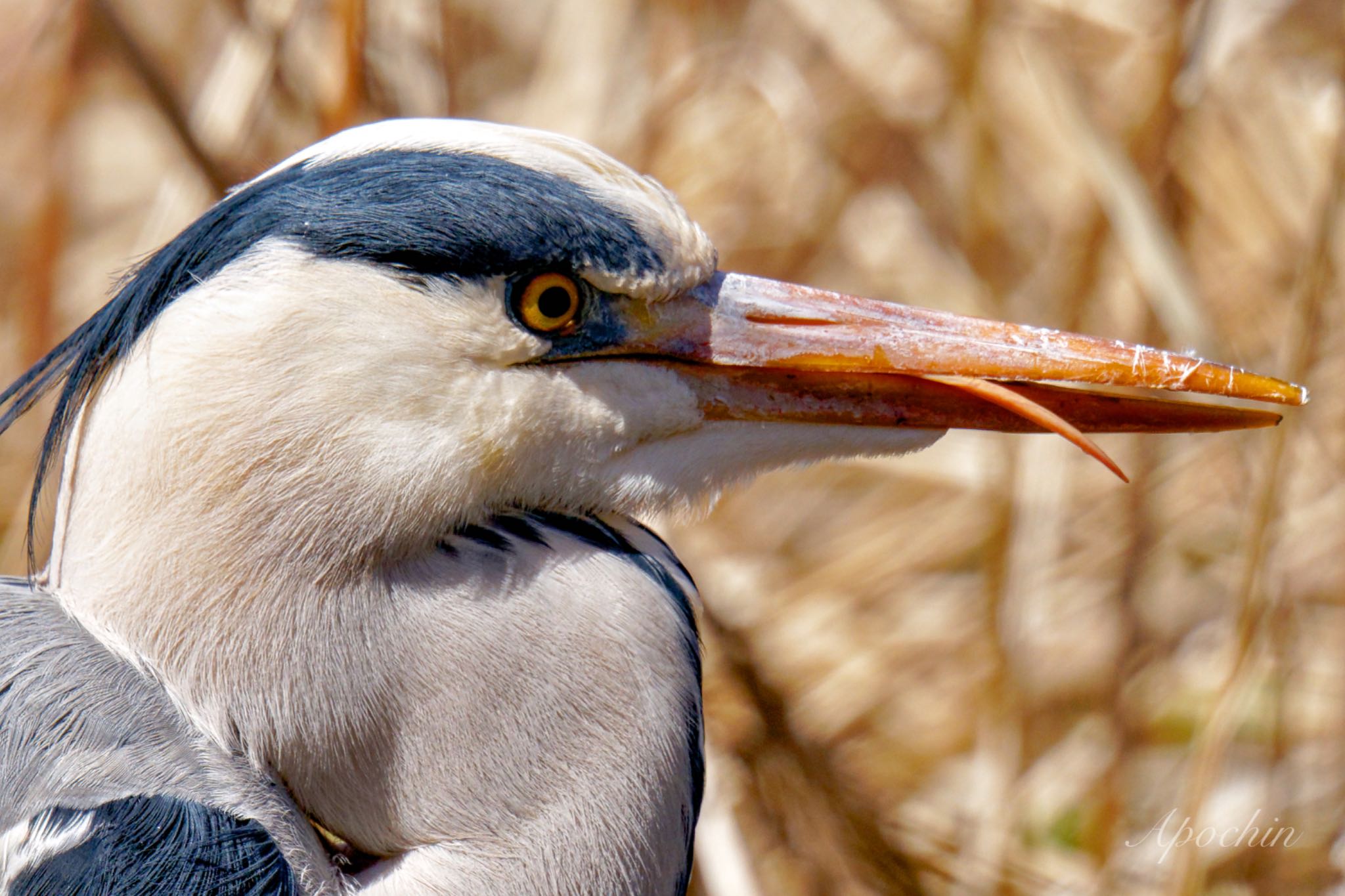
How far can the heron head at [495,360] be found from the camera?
94cm

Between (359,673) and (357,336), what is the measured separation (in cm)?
27

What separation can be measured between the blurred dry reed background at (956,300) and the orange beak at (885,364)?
68 cm

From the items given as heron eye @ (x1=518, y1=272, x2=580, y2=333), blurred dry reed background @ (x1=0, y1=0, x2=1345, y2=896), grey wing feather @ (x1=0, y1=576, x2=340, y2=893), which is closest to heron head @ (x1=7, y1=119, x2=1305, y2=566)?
heron eye @ (x1=518, y1=272, x2=580, y2=333)

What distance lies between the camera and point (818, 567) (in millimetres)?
2812

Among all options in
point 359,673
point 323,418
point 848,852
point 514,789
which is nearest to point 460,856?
point 514,789

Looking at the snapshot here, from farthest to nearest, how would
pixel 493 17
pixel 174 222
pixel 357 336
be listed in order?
1. pixel 493 17
2. pixel 174 222
3. pixel 357 336

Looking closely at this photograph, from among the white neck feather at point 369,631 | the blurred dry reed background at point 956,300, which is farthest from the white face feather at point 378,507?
the blurred dry reed background at point 956,300

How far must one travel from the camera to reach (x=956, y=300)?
2801 mm

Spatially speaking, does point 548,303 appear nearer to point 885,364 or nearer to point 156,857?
point 885,364

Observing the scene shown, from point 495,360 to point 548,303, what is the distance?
0.07 metres

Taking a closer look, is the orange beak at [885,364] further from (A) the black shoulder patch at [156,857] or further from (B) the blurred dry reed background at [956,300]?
(B) the blurred dry reed background at [956,300]

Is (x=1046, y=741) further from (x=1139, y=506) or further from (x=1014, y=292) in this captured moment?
(x=1014, y=292)

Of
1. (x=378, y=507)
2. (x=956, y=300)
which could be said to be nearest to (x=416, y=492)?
(x=378, y=507)
